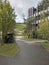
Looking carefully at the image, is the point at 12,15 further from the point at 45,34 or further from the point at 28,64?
the point at 28,64

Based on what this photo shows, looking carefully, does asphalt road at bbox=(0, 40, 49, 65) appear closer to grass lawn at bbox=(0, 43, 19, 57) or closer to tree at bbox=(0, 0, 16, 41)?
grass lawn at bbox=(0, 43, 19, 57)

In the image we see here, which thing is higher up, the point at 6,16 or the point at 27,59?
the point at 6,16

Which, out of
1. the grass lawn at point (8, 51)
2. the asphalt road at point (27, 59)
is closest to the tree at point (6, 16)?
the grass lawn at point (8, 51)

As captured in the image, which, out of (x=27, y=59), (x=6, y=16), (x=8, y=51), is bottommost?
(x=27, y=59)

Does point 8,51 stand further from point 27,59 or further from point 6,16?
point 6,16

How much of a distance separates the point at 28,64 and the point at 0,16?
21139 millimetres

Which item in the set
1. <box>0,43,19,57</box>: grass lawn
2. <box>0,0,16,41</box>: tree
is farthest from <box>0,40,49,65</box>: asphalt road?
<box>0,0,16,41</box>: tree

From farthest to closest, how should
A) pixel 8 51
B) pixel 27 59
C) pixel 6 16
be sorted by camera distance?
pixel 6 16, pixel 8 51, pixel 27 59

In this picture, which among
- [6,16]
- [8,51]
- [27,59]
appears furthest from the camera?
[6,16]

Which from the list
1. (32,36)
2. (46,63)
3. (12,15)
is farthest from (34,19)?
(46,63)

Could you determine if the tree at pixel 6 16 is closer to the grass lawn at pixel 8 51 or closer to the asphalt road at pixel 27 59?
the grass lawn at pixel 8 51

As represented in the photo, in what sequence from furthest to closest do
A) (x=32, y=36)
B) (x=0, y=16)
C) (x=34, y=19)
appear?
(x=34, y=19)
(x=32, y=36)
(x=0, y=16)

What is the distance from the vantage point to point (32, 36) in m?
75.6

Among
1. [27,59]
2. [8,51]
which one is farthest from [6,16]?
[27,59]
